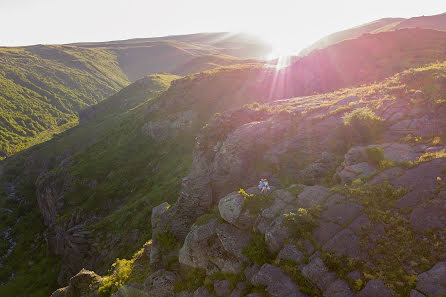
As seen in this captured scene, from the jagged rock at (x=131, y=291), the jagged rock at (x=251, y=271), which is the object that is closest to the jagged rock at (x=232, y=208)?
the jagged rock at (x=251, y=271)

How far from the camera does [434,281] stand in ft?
33.2

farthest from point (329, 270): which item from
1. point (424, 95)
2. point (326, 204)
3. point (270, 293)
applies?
point (424, 95)

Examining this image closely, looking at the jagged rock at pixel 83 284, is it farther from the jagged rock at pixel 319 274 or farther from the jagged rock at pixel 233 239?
the jagged rock at pixel 319 274

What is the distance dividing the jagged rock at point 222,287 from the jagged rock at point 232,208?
137 inches

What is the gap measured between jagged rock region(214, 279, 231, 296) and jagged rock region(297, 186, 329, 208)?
640 centimetres

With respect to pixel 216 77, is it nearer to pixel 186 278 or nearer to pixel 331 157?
pixel 331 157

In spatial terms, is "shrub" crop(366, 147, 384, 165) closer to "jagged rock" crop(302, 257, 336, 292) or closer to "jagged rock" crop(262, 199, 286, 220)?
"jagged rock" crop(262, 199, 286, 220)

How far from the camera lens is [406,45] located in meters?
50.9

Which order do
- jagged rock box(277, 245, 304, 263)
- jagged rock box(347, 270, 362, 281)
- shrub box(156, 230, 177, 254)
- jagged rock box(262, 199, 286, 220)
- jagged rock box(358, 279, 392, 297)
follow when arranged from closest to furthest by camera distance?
jagged rock box(358, 279, 392, 297), jagged rock box(347, 270, 362, 281), jagged rock box(277, 245, 304, 263), jagged rock box(262, 199, 286, 220), shrub box(156, 230, 177, 254)

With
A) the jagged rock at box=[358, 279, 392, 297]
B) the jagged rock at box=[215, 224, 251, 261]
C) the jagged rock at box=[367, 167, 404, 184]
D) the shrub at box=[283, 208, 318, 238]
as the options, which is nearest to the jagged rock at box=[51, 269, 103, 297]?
the jagged rock at box=[215, 224, 251, 261]

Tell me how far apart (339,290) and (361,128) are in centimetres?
1378

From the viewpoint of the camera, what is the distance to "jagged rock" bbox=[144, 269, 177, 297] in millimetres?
17781

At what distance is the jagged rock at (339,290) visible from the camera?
36.4ft

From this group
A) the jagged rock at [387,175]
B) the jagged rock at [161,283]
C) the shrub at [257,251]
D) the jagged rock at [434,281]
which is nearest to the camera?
the jagged rock at [434,281]
